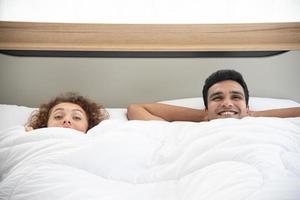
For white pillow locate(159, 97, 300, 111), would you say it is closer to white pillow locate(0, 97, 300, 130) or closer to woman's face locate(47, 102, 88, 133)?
white pillow locate(0, 97, 300, 130)

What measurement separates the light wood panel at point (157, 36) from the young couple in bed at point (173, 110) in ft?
0.32

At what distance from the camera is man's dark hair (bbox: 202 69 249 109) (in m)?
0.76

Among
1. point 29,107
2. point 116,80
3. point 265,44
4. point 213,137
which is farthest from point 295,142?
point 29,107

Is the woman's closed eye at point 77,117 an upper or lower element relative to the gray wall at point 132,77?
lower

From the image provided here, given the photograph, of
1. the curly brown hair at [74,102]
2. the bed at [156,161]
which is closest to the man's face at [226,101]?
the bed at [156,161]

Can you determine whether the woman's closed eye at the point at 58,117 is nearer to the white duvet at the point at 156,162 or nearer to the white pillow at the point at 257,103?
the white duvet at the point at 156,162

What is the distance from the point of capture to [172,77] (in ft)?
2.74

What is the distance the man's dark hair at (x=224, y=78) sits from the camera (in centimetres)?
76

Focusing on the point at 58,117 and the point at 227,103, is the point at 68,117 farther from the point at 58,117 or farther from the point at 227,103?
the point at 227,103

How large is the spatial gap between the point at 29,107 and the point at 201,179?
0.49m
